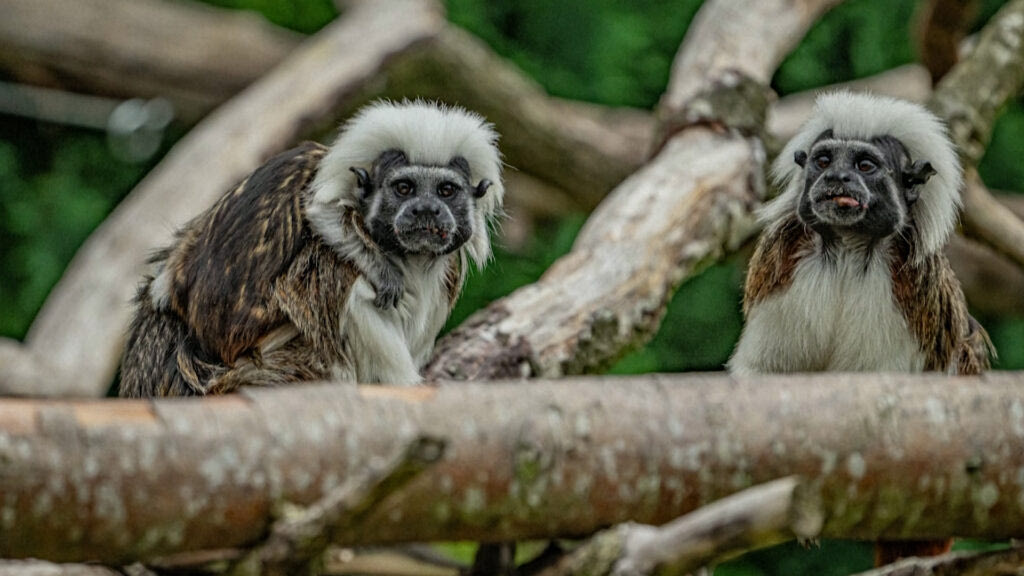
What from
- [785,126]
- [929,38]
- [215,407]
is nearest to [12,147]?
[785,126]

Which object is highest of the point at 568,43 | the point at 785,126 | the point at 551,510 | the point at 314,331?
the point at 568,43

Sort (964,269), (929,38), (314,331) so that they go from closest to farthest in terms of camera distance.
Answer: (314,331)
(929,38)
(964,269)

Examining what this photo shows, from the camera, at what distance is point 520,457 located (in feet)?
7.57

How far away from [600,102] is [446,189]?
423 cm

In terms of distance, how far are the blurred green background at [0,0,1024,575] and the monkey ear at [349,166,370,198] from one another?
3.16m

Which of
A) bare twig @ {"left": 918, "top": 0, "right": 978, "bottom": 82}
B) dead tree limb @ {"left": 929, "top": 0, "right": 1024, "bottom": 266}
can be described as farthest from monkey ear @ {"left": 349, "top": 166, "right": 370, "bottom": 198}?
bare twig @ {"left": 918, "top": 0, "right": 978, "bottom": 82}

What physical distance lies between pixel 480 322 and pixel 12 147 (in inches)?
186

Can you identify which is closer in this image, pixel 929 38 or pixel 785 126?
pixel 929 38

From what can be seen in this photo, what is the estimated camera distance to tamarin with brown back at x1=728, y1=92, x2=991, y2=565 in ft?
12.9

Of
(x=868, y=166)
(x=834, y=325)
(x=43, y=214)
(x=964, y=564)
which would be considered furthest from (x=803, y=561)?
(x=964, y=564)

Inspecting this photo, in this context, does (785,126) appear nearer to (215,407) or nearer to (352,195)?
(352,195)

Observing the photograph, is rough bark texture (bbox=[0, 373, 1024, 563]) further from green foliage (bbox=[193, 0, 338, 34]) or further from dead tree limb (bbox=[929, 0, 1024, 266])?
green foliage (bbox=[193, 0, 338, 34])

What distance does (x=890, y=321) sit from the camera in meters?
3.94

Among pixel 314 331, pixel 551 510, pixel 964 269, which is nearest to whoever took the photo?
pixel 551 510
